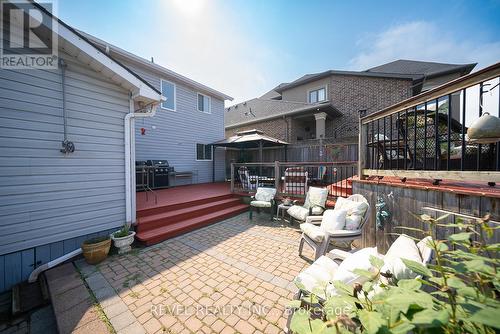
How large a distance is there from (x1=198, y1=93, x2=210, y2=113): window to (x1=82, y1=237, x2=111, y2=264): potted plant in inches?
318

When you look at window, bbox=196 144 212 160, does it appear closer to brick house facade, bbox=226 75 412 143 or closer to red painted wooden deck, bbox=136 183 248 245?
red painted wooden deck, bbox=136 183 248 245

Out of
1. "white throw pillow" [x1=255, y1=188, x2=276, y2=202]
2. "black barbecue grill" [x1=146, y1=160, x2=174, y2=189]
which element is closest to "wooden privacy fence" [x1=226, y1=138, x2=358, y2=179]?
"black barbecue grill" [x1=146, y1=160, x2=174, y2=189]

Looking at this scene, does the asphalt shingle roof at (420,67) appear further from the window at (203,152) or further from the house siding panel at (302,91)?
the window at (203,152)

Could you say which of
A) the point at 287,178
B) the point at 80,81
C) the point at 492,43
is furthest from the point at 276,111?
the point at 80,81

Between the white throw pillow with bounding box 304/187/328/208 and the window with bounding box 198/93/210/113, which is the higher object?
the window with bounding box 198/93/210/113

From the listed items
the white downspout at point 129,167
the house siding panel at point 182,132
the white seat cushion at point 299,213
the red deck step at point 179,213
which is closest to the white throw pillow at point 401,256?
the white seat cushion at point 299,213

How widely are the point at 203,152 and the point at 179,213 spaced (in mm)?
5803

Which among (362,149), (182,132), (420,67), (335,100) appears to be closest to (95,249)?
(362,149)

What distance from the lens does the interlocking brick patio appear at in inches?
84.4

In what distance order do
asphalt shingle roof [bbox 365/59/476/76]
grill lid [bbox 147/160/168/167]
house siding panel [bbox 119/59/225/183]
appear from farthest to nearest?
1. asphalt shingle roof [bbox 365/59/476/76]
2. house siding panel [bbox 119/59/225/183]
3. grill lid [bbox 147/160/168/167]

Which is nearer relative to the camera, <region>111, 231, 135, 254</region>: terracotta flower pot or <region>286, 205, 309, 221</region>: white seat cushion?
<region>111, 231, 135, 254</region>: terracotta flower pot

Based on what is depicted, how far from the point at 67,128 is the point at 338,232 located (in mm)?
5226

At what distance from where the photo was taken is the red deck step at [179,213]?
4.40 metres

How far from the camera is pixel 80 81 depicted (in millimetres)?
3572
